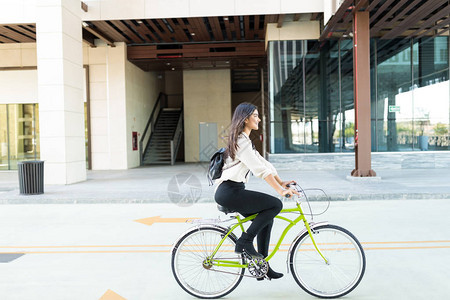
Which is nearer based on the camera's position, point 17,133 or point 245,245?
point 245,245

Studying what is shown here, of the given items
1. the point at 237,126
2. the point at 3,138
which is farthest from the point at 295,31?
the point at 237,126

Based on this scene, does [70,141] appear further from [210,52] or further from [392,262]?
[392,262]

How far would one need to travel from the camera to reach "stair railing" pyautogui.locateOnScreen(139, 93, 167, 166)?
23.1 meters

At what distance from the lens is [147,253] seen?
5367 millimetres

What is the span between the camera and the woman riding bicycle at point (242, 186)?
3.50 m

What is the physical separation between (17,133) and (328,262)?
2084 centimetres

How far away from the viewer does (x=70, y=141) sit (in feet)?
45.4

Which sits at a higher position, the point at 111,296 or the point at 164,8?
the point at 164,8

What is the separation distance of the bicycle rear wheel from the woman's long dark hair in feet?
2.41

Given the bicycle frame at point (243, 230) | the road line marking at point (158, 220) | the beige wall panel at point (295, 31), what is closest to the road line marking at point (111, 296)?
the bicycle frame at point (243, 230)

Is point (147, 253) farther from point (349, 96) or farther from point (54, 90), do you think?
point (349, 96)

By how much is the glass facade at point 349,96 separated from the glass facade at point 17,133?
12.1 meters

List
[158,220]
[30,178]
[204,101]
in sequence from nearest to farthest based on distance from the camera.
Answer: [158,220] < [30,178] < [204,101]

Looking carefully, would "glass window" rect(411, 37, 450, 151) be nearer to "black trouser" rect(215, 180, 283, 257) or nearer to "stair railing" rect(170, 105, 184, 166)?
"stair railing" rect(170, 105, 184, 166)
